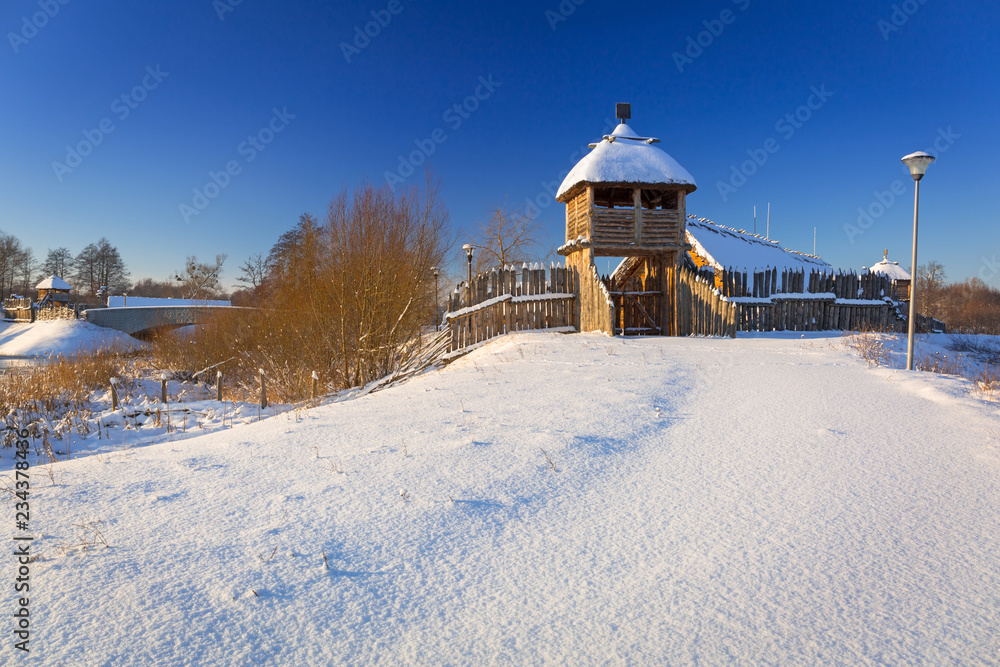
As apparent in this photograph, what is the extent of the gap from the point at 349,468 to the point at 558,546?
1.95 m

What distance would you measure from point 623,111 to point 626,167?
149 inches

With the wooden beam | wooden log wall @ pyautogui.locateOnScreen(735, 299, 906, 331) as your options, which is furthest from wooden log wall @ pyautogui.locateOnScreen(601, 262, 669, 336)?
wooden log wall @ pyautogui.locateOnScreen(735, 299, 906, 331)

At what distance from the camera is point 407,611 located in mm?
2535

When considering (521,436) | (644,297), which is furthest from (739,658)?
(644,297)

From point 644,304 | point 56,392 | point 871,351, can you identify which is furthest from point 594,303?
point 56,392

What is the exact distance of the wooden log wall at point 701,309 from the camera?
45.2 ft

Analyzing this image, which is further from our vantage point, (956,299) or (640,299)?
(956,299)

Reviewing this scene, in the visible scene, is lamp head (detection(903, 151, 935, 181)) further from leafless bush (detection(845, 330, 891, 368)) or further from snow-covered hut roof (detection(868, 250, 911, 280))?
snow-covered hut roof (detection(868, 250, 911, 280))

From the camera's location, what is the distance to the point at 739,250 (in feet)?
72.1

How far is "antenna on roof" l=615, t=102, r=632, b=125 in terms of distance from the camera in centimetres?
1802

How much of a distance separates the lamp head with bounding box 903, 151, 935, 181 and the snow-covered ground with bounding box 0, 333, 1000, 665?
220 inches

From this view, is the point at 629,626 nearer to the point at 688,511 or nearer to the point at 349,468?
the point at 688,511

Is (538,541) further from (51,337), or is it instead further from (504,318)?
(51,337)

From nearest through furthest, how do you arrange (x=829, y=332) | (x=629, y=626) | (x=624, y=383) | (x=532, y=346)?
(x=629, y=626)
(x=624, y=383)
(x=532, y=346)
(x=829, y=332)
